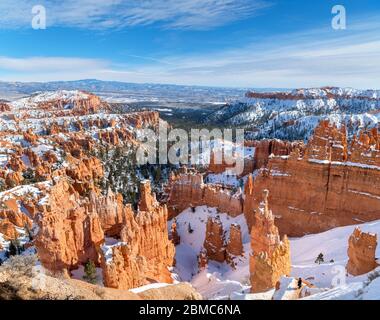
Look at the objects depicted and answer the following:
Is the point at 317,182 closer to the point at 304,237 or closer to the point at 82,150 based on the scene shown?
the point at 304,237

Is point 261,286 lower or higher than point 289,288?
lower

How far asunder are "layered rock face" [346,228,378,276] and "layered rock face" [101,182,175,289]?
1221cm

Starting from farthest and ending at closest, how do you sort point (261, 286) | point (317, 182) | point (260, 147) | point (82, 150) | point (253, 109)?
point (253, 109) → point (82, 150) → point (260, 147) → point (317, 182) → point (261, 286)

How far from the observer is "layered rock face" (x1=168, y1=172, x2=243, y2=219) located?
3594 cm

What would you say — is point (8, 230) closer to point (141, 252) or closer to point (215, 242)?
point (141, 252)

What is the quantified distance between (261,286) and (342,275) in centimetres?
445

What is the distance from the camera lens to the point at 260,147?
5575 centimetres

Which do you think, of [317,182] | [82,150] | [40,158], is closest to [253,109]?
[82,150]

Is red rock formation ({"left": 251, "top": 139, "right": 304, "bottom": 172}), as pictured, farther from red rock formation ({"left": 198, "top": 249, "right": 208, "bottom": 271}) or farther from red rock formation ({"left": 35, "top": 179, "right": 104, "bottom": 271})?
red rock formation ({"left": 35, "top": 179, "right": 104, "bottom": 271})

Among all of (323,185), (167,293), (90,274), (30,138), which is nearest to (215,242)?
(323,185)

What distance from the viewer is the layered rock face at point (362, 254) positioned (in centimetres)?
1836

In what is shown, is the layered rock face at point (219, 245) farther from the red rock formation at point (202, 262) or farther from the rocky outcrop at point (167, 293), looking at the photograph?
the rocky outcrop at point (167, 293)

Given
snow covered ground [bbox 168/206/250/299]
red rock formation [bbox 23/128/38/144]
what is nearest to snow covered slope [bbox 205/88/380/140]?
red rock formation [bbox 23/128/38/144]

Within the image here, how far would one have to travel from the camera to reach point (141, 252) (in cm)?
2559
